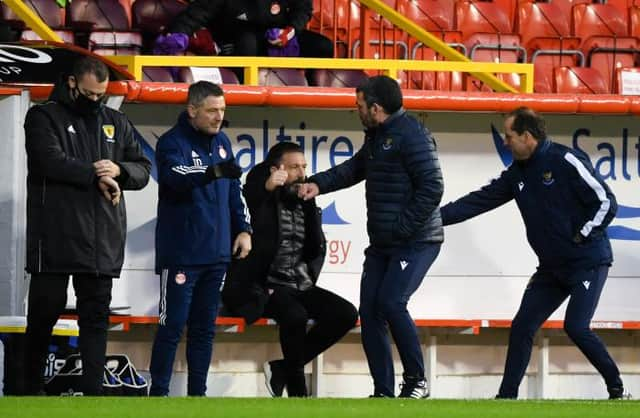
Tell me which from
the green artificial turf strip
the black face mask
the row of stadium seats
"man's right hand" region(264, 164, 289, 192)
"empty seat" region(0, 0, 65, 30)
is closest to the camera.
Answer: the green artificial turf strip

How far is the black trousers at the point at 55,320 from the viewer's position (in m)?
9.05

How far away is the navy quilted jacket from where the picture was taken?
30.7ft

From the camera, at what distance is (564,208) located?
9758 millimetres

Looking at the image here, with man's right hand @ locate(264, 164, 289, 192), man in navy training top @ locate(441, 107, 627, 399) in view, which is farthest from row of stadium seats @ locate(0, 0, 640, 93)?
man in navy training top @ locate(441, 107, 627, 399)

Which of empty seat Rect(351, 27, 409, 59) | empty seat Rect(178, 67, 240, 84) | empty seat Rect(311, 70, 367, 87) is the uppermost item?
empty seat Rect(351, 27, 409, 59)

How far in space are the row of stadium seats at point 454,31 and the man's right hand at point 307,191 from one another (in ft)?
9.45

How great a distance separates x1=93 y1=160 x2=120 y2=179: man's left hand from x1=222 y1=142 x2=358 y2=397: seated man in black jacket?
5.34 ft

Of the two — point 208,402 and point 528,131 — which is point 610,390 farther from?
point 208,402

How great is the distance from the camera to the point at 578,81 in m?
14.8

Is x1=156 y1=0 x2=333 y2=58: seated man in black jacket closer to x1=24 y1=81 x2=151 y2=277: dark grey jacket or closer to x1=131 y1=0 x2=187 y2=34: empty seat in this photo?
x1=131 y1=0 x2=187 y2=34: empty seat

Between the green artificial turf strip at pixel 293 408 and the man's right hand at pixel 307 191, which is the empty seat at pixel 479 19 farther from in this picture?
the green artificial turf strip at pixel 293 408

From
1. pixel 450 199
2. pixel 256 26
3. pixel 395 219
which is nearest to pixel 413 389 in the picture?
pixel 395 219

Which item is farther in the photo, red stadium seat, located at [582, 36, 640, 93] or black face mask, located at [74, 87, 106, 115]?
red stadium seat, located at [582, 36, 640, 93]

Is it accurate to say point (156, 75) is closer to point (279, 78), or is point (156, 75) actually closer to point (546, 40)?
point (279, 78)
